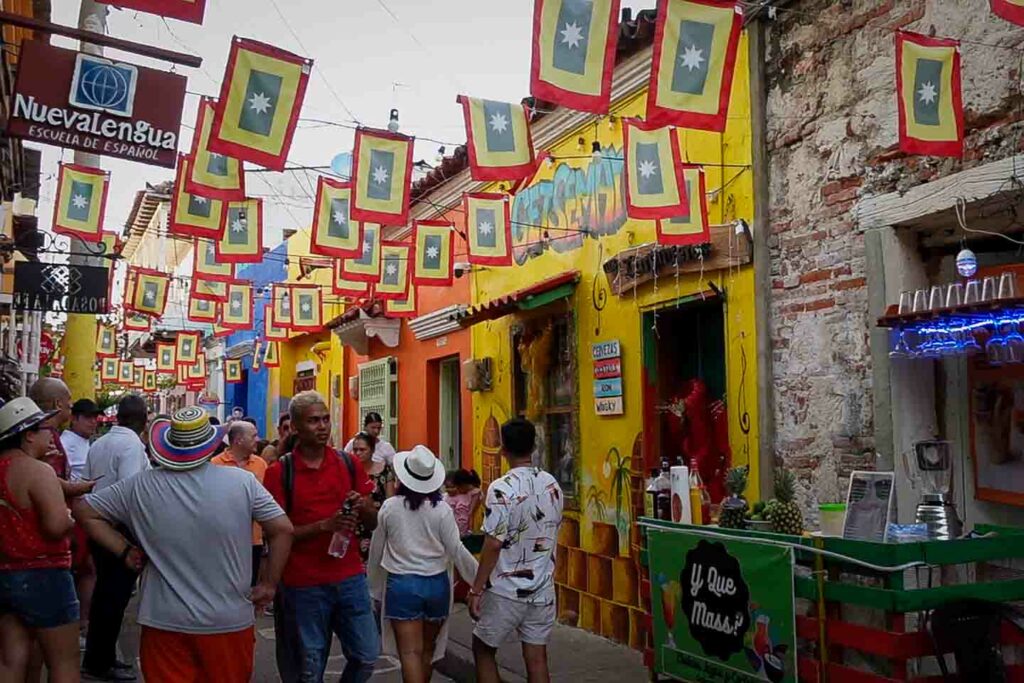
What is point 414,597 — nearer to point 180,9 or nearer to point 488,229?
point 180,9

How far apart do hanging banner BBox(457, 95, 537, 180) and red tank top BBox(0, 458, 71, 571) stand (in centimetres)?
355

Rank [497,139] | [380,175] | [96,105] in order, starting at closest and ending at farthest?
[96,105]
[497,139]
[380,175]

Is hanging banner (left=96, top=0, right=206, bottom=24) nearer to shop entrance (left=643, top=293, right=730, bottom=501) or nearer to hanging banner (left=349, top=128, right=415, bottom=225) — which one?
hanging banner (left=349, top=128, right=415, bottom=225)

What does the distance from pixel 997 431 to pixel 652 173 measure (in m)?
2.77

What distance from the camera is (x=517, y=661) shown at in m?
7.23

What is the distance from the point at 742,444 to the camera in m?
6.84

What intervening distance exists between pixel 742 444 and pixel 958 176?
7.97 feet

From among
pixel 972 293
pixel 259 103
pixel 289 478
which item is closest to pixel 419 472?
pixel 289 478

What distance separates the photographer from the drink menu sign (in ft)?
27.0

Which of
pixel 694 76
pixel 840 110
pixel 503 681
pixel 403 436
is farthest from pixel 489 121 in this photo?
pixel 403 436

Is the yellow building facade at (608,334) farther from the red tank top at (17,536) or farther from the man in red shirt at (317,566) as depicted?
the red tank top at (17,536)

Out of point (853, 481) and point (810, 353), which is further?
point (810, 353)

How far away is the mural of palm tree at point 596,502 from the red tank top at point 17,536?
486 centimetres

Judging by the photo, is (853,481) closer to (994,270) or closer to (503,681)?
(994,270)
